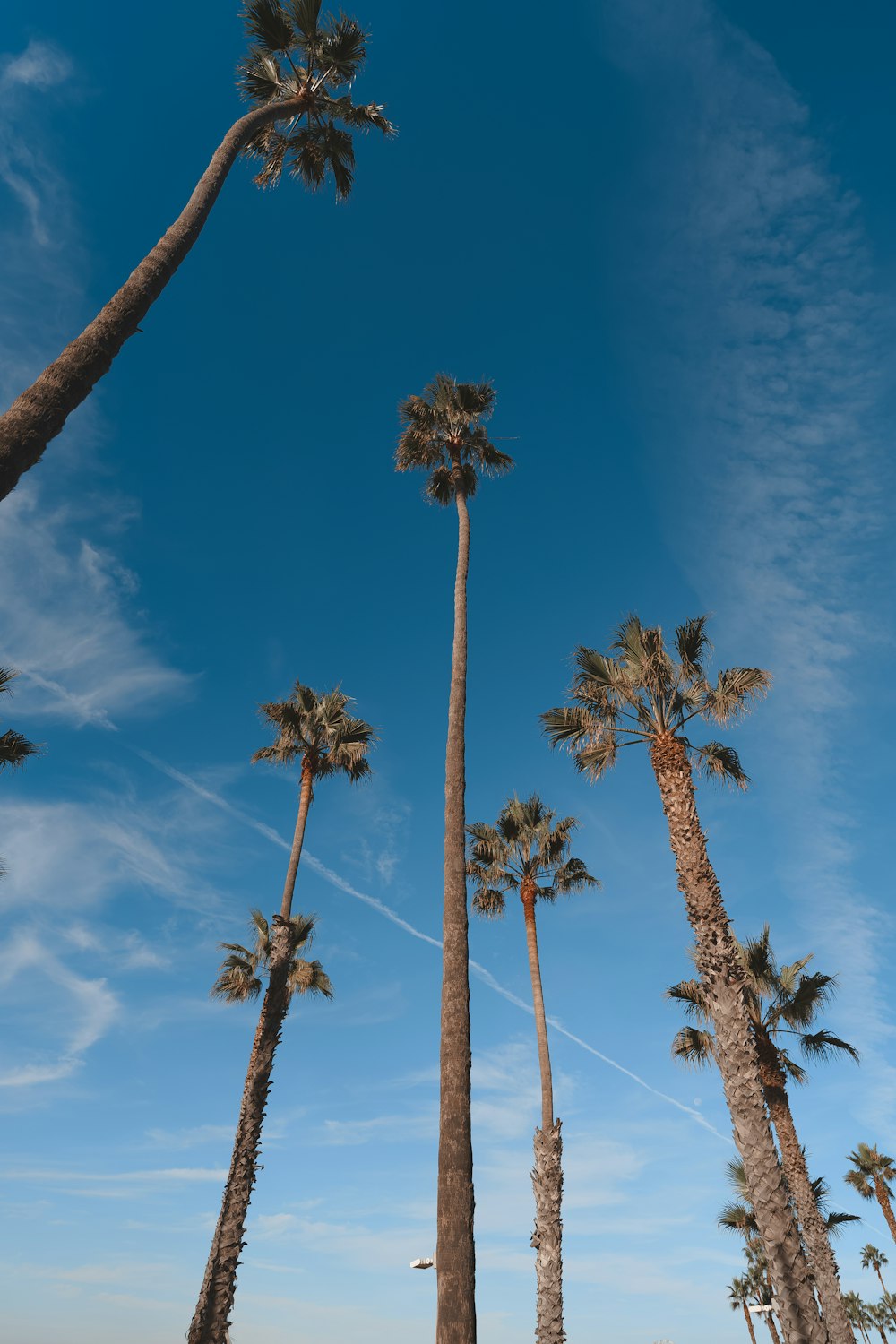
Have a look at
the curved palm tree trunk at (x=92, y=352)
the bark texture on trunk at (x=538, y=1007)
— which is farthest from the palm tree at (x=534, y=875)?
the curved palm tree trunk at (x=92, y=352)

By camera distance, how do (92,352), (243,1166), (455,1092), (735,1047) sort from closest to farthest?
(92,352) → (455,1092) → (735,1047) → (243,1166)

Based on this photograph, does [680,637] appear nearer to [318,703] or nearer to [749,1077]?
[749,1077]

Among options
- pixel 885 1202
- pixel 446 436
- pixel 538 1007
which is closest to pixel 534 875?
pixel 538 1007

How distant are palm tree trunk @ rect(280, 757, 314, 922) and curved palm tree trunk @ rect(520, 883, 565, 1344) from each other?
24.9ft

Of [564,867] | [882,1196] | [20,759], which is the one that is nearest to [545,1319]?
[564,867]

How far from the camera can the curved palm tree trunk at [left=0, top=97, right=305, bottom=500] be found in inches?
209

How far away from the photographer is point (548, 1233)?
18.3 meters

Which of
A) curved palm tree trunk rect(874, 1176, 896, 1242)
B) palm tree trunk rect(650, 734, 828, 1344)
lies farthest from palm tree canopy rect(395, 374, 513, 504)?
curved palm tree trunk rect(874, 1176, 896, 1242)

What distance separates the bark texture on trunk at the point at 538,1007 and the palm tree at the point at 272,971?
21.3 feet

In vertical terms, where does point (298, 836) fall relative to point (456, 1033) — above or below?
above

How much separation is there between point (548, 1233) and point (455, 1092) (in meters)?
13.1

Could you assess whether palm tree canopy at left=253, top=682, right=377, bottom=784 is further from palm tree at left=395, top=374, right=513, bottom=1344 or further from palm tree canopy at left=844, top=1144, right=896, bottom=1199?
palm tree canopy at left=844, top=1144, right=896, bottom=1199

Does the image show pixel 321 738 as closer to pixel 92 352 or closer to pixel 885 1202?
pixel 92 352

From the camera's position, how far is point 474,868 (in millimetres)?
24734
